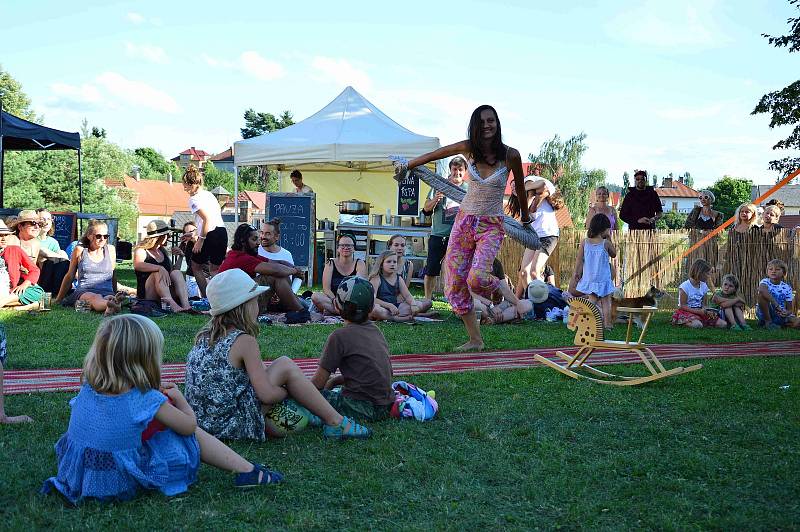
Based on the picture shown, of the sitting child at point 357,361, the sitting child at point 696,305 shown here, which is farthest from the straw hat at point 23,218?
the sitting child at point 696,305

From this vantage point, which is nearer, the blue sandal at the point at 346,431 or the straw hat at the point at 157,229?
the blue sandal at the point at 346,431

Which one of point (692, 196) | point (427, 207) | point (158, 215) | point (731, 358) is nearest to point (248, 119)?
point (158, 215)

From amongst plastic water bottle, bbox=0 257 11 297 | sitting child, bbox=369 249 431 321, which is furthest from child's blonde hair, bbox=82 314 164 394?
plastic water bottle, bbox=0 257 11 297

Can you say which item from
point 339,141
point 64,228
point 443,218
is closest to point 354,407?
point 443,218

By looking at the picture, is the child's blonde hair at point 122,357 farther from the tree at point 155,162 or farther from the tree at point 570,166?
the tree at point 155,162

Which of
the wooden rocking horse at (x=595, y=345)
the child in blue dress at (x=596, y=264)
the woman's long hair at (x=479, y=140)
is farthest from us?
the child in blue dress at (x=596, y=264)

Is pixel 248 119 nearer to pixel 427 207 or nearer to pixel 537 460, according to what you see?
pixel 427 207

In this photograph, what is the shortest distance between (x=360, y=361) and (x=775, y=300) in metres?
8.52

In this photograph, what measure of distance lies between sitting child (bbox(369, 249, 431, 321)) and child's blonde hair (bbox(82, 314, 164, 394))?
6.74 meters

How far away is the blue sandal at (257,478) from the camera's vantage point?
11.4 ft

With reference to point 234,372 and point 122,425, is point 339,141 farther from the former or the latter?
point 122,425

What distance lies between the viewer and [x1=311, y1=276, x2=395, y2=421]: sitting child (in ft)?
15.6

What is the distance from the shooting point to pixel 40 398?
16.8 feet

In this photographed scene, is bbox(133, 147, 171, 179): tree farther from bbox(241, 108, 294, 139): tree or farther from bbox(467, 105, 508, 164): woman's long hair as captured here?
bbox(467, 105, 508, 164): woman's long hair
